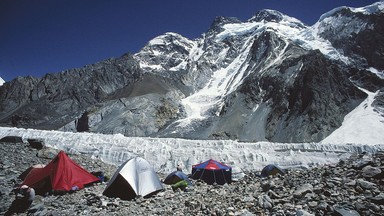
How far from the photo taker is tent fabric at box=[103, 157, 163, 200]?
1257 cm

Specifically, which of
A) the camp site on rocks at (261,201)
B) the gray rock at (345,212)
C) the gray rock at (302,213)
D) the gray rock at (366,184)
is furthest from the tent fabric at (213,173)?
the gray rock at (345,212)

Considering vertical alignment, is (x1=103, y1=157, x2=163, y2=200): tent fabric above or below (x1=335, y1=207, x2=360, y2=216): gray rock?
above

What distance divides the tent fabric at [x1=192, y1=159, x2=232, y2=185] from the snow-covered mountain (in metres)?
62.3

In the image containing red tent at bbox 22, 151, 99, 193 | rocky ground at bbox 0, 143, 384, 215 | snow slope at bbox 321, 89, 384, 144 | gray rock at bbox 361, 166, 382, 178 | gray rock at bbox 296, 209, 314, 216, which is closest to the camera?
gray rock at bbox 296, 209, 314, 216

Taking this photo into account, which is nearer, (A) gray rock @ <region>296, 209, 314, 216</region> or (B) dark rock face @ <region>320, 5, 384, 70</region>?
(A) gray rock @ <region>296, 209, 314, 216</region>

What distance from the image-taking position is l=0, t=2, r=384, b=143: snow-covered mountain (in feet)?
290

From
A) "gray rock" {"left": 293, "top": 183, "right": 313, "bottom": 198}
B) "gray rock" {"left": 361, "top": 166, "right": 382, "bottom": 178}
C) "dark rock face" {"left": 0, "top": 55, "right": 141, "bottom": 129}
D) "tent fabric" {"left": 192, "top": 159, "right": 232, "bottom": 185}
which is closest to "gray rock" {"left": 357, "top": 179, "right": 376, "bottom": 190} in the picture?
"gray rock" {"left": 361, "top": 166, "right": 382, "bottom": 178}

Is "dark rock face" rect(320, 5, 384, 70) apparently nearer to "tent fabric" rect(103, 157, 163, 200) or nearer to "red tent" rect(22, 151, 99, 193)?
"tent fabric" rect(103, 157, 163, 200)

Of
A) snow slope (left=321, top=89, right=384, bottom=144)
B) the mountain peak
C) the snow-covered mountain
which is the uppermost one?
the mountain peak

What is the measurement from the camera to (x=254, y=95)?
366ft

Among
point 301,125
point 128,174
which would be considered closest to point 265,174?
point 128,174

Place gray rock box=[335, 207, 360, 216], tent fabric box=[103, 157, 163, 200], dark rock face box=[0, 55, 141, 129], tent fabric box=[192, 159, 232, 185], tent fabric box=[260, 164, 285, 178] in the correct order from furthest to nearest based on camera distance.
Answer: dark rock face box=[0, 55, 141, 129], tent fabric box=[260, 164, 285, 178], tent fabric box=[192, 159, 232, 185], tent fabric box=[103, 157, 163, 200], gray rock box=[335, 207, 360, 216]

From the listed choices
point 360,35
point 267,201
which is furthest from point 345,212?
point 360,35

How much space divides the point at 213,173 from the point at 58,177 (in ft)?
30.5
